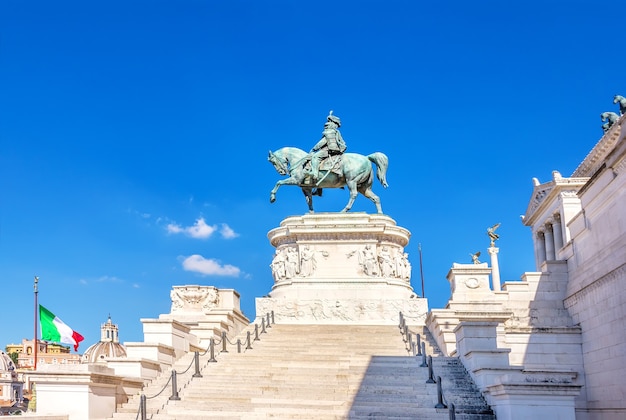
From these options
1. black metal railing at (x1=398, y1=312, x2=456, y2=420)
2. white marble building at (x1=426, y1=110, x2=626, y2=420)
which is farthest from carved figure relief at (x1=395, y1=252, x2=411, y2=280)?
black metal railing at (x1=398, y1=312, x2=456, y2=420)

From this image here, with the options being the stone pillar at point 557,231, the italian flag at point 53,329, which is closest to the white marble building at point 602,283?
the stone pillar at point 557,231

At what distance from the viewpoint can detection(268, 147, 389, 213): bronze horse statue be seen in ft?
115

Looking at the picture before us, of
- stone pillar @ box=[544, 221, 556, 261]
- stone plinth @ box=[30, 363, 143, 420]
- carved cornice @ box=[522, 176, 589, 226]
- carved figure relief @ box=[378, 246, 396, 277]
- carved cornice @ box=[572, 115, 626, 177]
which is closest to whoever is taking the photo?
stone plinth @ box=[30, 363, 143, 420]

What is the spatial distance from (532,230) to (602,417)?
2679 cm

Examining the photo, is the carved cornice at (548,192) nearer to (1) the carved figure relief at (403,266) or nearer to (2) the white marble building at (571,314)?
(2) the white marble building at (571,314)

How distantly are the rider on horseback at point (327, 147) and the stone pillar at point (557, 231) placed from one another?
52.1 feet

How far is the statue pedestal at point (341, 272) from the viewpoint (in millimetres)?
30656

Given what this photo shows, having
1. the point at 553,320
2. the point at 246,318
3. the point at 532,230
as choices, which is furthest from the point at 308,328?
the point at 532,230

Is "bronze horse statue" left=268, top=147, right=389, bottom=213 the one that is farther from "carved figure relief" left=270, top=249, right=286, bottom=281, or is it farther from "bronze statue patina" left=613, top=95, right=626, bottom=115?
"bronze statue patina" left=613, top=95, right=626, bottom=115

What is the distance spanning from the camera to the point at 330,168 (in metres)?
35.0

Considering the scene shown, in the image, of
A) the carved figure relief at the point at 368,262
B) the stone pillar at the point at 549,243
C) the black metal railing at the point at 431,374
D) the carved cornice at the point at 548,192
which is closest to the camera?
the black metal railing at the point at 431,374

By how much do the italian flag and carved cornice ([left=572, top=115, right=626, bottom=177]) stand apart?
30497 mm

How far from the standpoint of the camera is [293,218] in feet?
113

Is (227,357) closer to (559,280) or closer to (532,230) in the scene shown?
(559,280)
